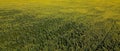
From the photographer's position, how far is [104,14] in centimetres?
276

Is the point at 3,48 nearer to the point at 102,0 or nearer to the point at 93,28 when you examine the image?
the point at 93,28

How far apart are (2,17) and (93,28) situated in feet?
5.00

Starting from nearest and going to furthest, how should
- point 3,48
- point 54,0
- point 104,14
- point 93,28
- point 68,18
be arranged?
Result: 1. point 3,48
2. point 93,28
3. point 68,18
4. point 104,14
5. point 54,0

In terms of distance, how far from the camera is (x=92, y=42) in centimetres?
171

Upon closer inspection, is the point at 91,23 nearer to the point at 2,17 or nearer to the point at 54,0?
the point at 2,17

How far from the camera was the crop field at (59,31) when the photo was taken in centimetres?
161

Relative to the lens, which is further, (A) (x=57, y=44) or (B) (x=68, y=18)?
(B) (x=68, y=18)

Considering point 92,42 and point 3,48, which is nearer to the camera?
point 3,48

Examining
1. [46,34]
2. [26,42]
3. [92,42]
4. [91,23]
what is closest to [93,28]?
[91,23]

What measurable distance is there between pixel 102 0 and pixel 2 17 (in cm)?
272

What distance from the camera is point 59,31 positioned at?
1.99m

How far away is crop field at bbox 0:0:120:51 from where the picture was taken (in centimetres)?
161

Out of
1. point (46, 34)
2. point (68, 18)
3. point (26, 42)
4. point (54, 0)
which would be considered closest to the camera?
point (26, 42)

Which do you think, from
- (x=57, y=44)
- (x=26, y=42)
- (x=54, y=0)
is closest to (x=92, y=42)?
(x=57, y=44)
